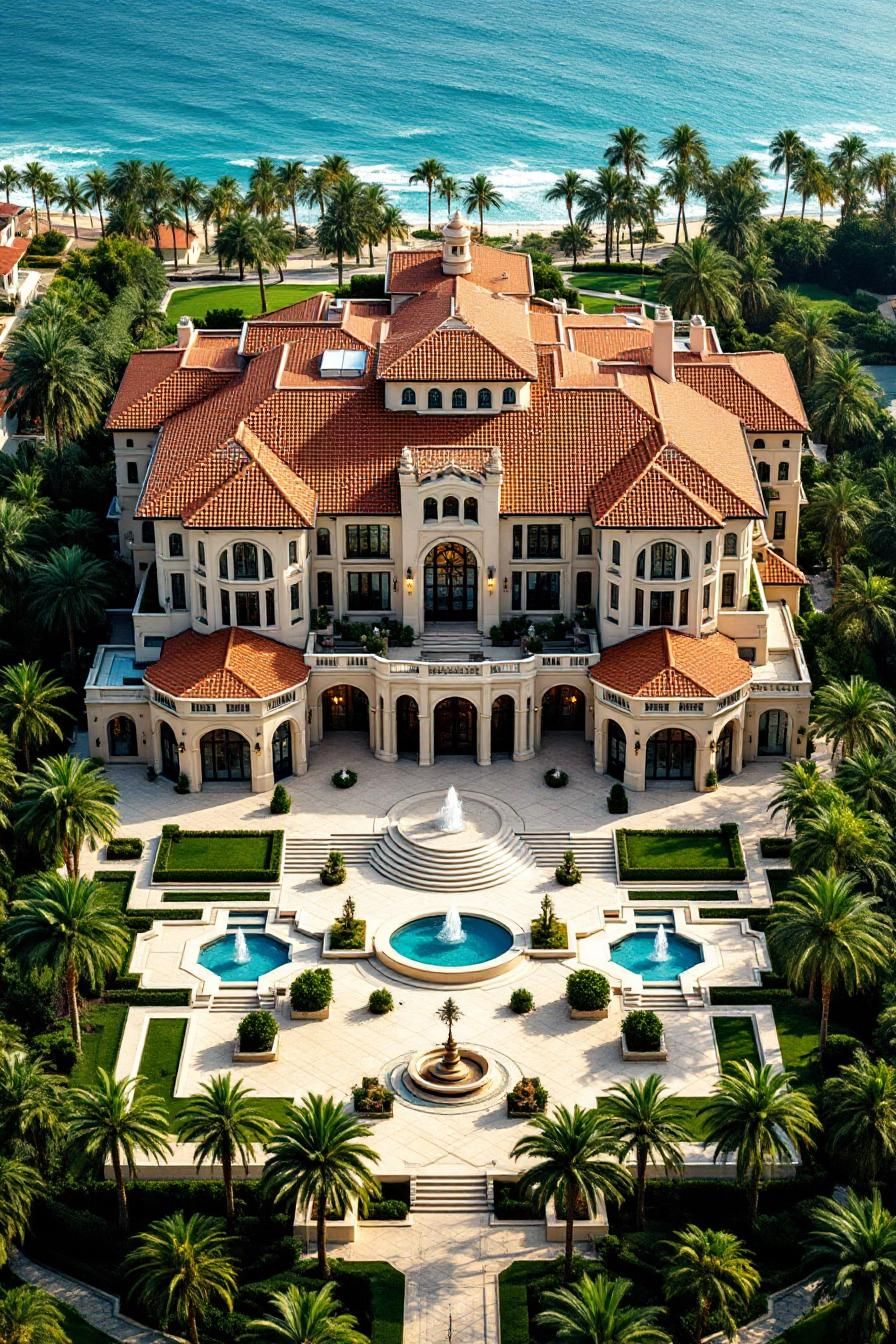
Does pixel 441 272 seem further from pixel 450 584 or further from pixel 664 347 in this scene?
pixel 450 584

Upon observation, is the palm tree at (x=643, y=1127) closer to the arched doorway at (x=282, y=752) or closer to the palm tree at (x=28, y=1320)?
the palm tree at (x=28, y=1320)

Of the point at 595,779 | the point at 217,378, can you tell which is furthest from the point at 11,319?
the point at 595,779

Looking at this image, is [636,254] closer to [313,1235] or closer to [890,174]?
[890,174]

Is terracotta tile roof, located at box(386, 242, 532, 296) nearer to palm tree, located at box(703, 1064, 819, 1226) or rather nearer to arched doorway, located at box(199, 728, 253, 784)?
arched doorway, located at box(199, 728, 253, 784)

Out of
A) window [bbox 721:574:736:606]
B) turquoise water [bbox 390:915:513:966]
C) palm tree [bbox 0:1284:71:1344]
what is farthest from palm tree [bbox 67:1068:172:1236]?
window [bbox 721:574:736:606]

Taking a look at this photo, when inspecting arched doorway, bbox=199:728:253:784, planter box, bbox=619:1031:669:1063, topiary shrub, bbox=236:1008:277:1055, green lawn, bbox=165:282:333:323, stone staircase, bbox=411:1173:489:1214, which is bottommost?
stone staircase, bbox=411:1173:489:1214

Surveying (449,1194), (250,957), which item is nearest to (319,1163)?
(449,1194)
